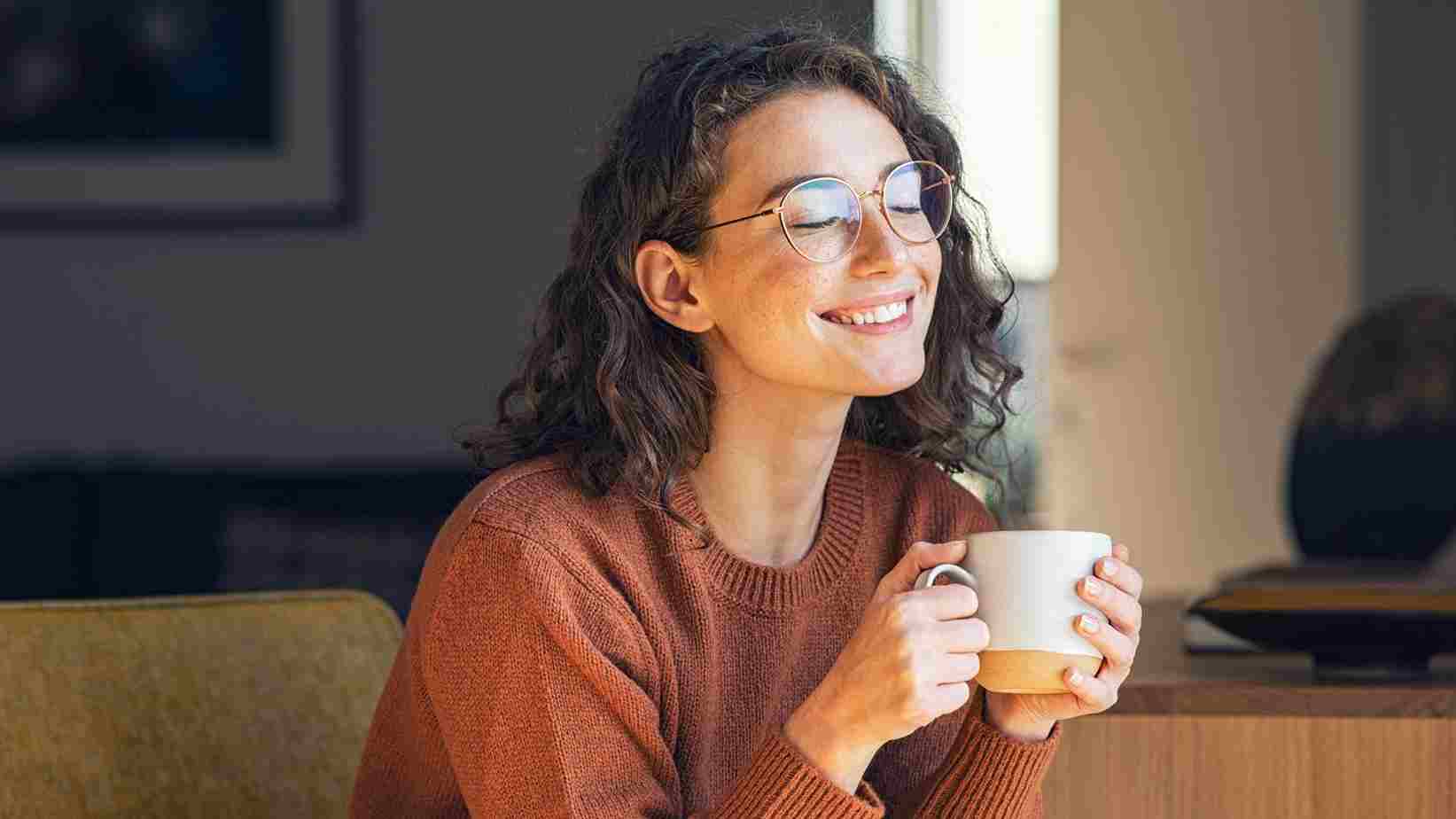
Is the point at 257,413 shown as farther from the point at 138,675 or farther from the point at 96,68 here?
the point at 138,675

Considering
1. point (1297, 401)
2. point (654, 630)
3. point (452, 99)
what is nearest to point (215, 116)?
point (452, 99)

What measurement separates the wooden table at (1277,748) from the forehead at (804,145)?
15.9 inches

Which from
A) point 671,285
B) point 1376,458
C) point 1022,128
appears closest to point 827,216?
point 671,285

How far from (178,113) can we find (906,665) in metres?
3.26

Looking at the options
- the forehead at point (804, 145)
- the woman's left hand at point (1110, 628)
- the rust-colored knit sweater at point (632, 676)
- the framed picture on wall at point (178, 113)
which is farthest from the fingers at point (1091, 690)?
the framed picture on wall at point (178, 113)

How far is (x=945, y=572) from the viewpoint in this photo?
1079mm

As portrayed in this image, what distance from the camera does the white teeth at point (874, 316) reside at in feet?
3.92

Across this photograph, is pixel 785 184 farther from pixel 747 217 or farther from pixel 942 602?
pixel 942 602

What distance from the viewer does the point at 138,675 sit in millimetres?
1299

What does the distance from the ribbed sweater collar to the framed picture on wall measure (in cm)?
269

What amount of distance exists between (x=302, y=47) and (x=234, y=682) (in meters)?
2.75

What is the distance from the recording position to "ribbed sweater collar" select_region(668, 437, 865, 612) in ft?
4.11

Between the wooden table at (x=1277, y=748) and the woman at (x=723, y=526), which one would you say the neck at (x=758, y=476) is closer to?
the woman at (x=723, y=526)

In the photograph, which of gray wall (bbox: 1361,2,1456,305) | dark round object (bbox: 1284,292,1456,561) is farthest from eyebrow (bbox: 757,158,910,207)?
gray wall (bbox: 1361,2,1456,305)
